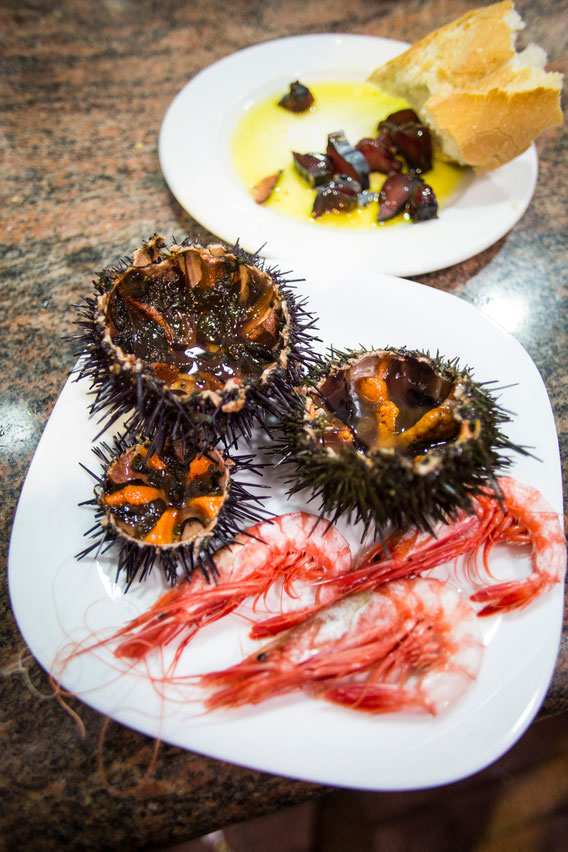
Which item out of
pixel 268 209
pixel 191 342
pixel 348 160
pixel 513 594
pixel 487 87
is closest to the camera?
pixel 513 594

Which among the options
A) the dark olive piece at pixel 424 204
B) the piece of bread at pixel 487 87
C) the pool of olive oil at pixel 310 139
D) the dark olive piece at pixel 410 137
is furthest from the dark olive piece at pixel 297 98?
the dark olive piece at pixel 424 204

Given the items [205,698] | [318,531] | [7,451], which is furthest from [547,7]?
[205,698]

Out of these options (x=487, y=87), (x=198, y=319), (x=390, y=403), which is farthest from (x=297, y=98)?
(x=390, y=403)

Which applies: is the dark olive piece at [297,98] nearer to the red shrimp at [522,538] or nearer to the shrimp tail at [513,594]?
the red shrimp at [522,538]

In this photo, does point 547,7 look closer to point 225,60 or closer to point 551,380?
point 225,60

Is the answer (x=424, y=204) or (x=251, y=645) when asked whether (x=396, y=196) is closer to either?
(x=424, y=204)
